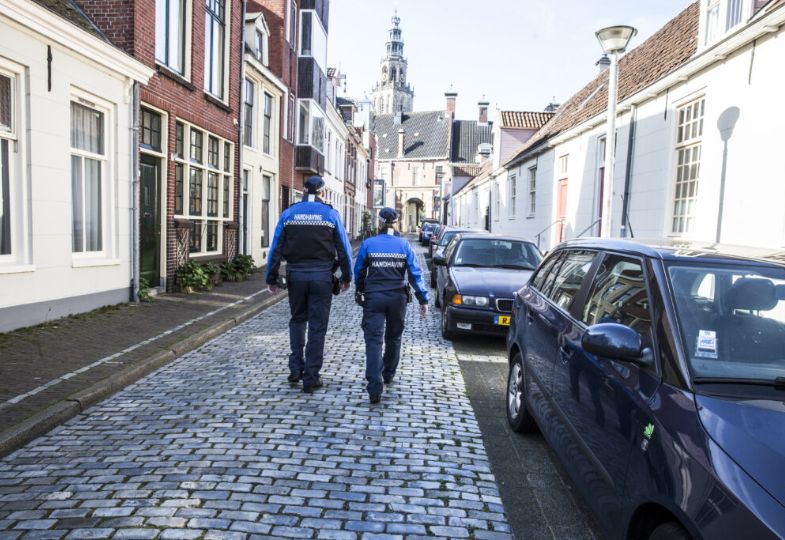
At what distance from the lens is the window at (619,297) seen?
2.82 m

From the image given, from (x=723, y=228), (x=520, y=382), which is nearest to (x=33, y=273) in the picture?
(x=520, y=382)

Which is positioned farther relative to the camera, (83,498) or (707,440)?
(83,498)

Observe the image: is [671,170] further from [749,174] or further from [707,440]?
[707,440]

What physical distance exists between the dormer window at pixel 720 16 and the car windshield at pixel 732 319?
26.0ft

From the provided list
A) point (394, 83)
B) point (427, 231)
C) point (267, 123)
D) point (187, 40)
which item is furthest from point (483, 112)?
point (187, 40)

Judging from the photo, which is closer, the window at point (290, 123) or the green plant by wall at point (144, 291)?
the green plant by wall at point (144, 291)

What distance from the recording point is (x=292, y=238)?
555 cm

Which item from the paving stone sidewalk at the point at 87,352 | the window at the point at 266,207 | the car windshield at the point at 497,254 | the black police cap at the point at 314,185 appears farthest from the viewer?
the window at the point at 266,207

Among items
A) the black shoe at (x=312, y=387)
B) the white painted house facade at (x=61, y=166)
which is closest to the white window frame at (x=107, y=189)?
the white painted house facade at (x=61, y=166)

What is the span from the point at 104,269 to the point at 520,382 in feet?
24.4

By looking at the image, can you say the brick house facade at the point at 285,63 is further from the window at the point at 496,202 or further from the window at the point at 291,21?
the window at the point at 496,202

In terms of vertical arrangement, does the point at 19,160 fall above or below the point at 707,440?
above

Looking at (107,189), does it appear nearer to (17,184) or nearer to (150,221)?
(150,221)

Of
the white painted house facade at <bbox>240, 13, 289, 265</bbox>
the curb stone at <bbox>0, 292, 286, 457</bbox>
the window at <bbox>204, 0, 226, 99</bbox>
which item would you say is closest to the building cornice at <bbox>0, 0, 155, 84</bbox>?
the window at <bbox>204, 0, 226, 99</bbox>
